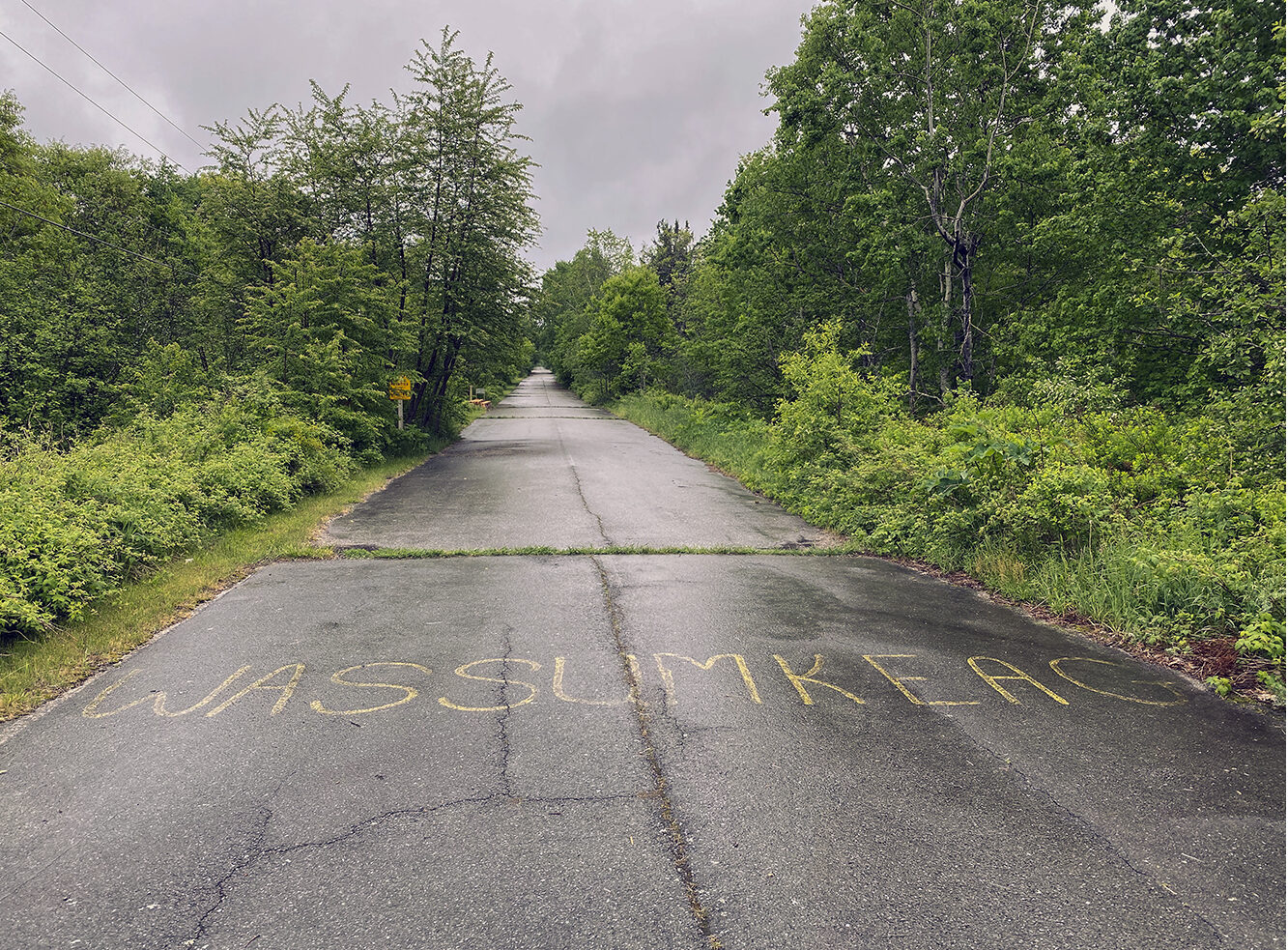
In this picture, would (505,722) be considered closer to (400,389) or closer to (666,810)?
(666,810)

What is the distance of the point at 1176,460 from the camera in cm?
701

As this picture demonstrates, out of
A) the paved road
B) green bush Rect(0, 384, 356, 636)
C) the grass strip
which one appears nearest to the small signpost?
green bush Rect(0, 384, 356, 636)

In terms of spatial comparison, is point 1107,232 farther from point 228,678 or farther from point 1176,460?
point 228,678

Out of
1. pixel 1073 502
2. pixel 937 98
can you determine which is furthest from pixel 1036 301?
pixel 1073 502

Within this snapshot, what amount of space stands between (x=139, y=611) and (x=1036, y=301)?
20371 millimetres

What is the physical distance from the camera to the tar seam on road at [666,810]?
91.2 inches

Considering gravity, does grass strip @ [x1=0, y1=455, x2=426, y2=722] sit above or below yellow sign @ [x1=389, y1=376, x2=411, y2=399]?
below

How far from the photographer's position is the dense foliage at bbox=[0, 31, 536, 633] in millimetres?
10797

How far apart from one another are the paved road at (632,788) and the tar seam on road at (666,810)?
18mm

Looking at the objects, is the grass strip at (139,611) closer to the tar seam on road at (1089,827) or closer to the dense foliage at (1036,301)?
the tar seam on road at (1089,827)

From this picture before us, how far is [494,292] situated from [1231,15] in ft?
54.8

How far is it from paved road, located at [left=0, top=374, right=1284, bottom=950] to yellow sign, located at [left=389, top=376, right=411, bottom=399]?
11883mm

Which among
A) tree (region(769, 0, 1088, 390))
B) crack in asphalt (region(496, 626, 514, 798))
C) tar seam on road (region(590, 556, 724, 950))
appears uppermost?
tree (region(769, 0, 1088, 390))

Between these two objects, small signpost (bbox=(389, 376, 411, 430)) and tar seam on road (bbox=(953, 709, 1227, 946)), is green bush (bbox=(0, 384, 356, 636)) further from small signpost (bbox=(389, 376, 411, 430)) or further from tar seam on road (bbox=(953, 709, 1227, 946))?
tar seam on road (bbox=(953, 709, 1227, 946))
